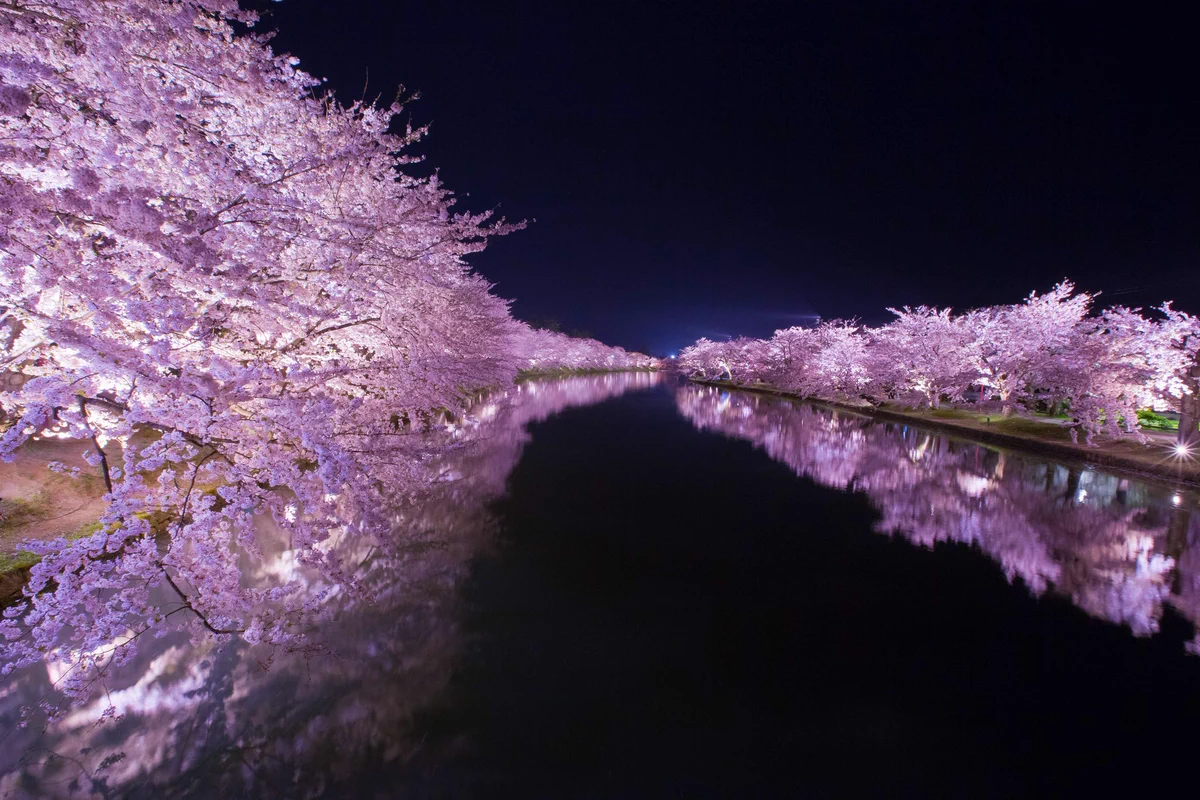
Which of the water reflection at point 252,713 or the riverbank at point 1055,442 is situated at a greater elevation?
the riverbank at point 1055,442

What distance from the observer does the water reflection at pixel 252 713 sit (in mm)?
4086

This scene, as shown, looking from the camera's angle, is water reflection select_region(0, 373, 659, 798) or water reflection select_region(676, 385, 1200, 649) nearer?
→ water reflection select_region(0, 373, 659, 798)

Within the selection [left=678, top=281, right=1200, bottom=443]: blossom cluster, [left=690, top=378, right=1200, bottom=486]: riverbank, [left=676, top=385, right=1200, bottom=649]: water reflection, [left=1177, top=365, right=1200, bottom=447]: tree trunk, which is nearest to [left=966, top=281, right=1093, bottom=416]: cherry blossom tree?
[left=678, top=281, right=1200, bottom=443]: blossom cluster

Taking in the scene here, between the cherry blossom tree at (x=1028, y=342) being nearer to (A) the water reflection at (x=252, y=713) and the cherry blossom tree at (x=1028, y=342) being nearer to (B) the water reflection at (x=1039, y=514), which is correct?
(B) the water reflection at (x=1039, y=514)

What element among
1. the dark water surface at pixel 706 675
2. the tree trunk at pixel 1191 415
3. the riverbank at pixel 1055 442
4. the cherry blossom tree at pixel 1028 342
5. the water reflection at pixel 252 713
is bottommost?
the water reflection at pixel 252 713

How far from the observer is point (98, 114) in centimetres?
477

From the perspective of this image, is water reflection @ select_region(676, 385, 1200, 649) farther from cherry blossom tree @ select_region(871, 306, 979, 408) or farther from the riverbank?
cherry blossom tree @ select_region(871, 306, 979, 408)

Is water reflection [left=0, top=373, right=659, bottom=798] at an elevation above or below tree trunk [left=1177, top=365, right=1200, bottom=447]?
below

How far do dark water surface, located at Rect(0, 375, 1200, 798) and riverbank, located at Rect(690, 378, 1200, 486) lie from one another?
293 inches

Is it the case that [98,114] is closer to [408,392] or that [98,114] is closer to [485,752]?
[408,392]

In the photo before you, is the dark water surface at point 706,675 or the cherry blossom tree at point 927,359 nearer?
the dark water surface at point 706,675


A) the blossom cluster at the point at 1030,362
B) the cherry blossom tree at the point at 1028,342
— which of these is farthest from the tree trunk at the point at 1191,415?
the cherry blossom tree at the point at 1028,342

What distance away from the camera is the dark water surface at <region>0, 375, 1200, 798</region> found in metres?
4.19

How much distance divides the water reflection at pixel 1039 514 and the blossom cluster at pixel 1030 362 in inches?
202
